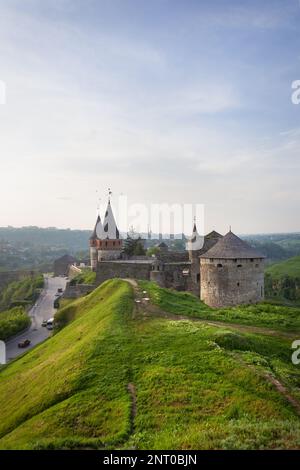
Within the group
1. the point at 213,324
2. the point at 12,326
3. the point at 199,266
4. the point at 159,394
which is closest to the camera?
the point at 159,394

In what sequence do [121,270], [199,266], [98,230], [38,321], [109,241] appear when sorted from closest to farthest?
[199,266]
[121,270]
[109,241]
[98,230]
[38,321]

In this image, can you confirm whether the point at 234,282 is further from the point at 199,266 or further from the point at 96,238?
the point at 96,238

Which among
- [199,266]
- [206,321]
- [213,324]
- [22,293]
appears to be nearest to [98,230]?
[199,266]

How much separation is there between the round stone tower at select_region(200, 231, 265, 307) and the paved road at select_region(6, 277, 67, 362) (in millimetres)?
16489

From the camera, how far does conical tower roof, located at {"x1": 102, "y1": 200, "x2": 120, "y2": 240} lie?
151 feet

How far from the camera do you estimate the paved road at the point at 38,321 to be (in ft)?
116

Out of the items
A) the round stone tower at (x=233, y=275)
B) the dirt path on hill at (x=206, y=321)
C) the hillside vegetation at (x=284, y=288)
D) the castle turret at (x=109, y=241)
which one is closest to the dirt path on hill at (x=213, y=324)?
the dirt path on hill at (x=206, y=321)

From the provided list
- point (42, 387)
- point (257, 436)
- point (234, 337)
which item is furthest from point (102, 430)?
point (234, 337)

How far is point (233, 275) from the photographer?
98.5 feet

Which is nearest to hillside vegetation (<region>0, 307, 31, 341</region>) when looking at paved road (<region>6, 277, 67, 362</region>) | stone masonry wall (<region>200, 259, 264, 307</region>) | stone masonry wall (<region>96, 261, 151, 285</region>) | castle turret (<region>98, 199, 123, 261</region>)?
paved road (<region>6, 277, 67, 362</region>)

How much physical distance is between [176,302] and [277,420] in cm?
1693

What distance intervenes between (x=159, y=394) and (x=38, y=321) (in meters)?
37.7

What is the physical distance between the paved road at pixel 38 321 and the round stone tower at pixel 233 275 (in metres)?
16.5
